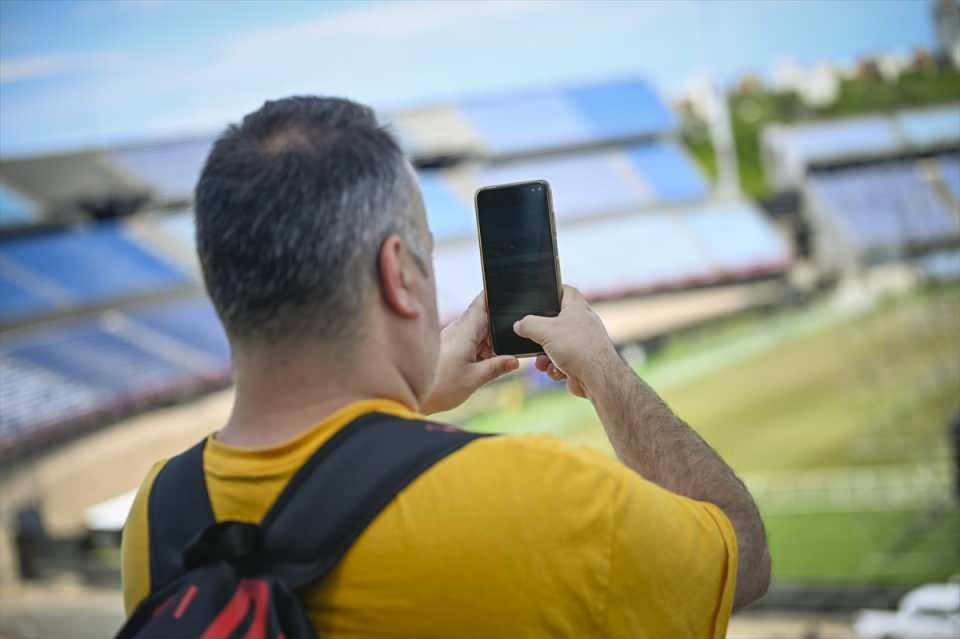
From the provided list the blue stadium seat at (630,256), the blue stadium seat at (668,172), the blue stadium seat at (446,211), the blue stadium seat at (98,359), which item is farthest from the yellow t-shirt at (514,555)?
the blue stadium seat at (668,172)

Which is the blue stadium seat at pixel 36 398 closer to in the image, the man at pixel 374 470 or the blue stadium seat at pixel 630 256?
the blue stadium seat at pixel 630 256

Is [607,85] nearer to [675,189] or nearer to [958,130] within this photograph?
[675,189]

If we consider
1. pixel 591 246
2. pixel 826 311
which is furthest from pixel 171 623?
pixel 591 246

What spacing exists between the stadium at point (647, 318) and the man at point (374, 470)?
0.12 meters

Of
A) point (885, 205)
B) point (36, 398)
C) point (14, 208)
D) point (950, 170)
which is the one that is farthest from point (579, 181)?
point (36, 398)

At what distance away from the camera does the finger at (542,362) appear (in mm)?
1113

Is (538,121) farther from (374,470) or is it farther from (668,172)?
(374,470)

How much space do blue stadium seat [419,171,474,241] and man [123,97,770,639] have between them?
1731 cm

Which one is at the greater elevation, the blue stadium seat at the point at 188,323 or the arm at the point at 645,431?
the arm at the point at 645,431

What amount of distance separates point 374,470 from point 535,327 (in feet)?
0.99

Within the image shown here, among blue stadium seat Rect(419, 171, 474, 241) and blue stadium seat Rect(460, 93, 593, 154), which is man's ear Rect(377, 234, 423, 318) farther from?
blue stadium seat Rect(460, 93, 593, 154)

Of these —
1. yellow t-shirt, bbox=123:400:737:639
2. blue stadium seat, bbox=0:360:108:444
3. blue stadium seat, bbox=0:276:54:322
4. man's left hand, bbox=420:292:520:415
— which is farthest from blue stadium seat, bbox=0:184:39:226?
yellow t-shirt, bbox=123:400:737:639

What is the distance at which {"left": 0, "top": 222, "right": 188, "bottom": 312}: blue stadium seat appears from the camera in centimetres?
1512

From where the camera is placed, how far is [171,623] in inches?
30.0
